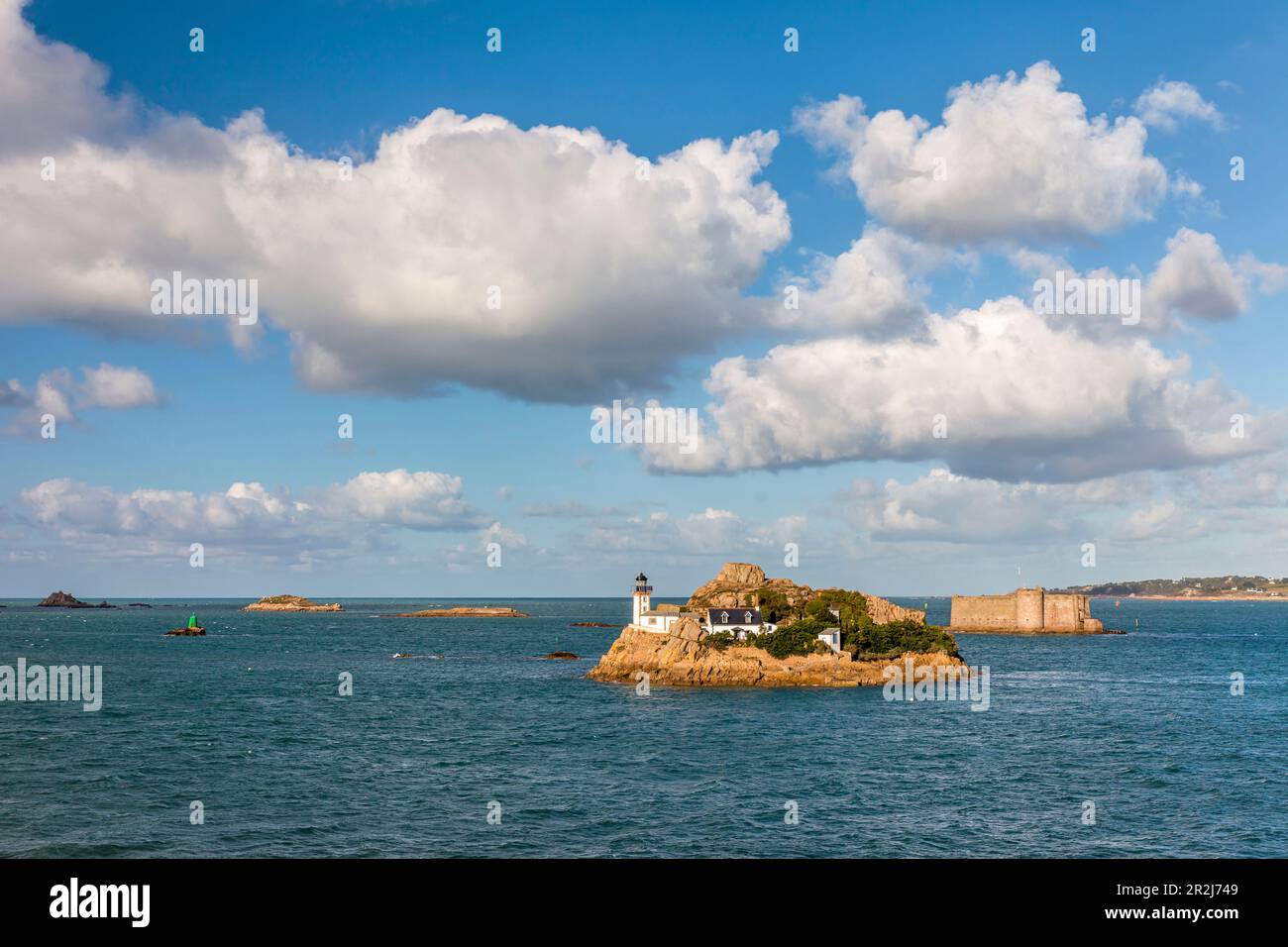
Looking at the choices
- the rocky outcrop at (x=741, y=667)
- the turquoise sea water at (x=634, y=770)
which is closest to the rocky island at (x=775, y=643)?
the rocky outcrop at (x=741, y=667)

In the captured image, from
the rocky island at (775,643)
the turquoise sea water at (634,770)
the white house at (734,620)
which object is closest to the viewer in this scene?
the turquoise sea water at (634,770)

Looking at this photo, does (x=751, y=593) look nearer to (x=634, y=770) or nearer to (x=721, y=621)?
(x=721, y=621)

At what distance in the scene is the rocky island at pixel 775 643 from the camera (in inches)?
4040

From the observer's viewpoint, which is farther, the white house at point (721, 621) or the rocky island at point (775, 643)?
the white house at point (721, 621)

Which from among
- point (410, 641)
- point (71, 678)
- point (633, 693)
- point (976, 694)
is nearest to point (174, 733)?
point (633, 693)

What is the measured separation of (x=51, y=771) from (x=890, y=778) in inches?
1965

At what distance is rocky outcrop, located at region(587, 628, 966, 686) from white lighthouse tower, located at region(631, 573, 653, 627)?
11095mm

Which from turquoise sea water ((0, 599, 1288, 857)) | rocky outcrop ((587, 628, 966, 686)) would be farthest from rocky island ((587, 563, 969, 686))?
turquoise sea water ((0, 599, 1288, 857))

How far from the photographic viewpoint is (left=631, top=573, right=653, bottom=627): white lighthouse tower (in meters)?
118

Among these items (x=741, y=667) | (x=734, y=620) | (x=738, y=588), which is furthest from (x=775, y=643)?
(x=738, y=588)

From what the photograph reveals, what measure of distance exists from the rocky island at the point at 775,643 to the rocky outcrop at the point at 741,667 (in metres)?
0.11

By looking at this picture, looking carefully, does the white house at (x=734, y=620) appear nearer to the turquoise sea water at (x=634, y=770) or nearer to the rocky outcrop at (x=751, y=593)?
the rocky outcrop at (x=751, y=593)

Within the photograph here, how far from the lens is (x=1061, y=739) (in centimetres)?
6950

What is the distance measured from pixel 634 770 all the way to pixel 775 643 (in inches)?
1959
